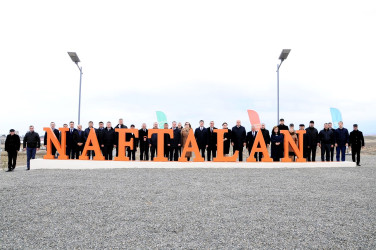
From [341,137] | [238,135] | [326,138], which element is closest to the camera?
[238,135]

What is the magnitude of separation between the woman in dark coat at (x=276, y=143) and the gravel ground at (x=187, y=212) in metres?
3.63

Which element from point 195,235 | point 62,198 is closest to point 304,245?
point 195,235

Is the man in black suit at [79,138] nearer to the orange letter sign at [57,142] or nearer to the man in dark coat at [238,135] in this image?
the orange letter sign at [57,142]

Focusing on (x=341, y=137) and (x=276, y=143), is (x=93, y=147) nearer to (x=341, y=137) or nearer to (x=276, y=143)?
(x=276, y=143)

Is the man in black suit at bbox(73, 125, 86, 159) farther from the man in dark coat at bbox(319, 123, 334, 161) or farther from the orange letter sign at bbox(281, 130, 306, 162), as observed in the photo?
the man in dark coat at bbox(319, 123, 334, 161)

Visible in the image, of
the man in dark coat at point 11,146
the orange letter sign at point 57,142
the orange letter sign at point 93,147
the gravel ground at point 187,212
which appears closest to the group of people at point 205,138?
the man in dark coat at point 11,146

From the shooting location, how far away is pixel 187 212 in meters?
6.01

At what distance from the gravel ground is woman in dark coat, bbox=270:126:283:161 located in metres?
3.63

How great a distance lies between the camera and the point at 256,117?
15.7 metres

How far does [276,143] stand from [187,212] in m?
8.53

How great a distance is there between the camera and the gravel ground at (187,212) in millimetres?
4684

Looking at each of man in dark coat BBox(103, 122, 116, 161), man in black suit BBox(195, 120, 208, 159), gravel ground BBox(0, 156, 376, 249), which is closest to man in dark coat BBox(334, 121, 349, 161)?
gravel ground BBox(0, 156, 376, 249)

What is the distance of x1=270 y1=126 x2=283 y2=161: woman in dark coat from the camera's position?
44.3 feet

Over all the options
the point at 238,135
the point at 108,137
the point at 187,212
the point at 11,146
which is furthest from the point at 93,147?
the point at 187,212
